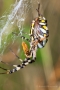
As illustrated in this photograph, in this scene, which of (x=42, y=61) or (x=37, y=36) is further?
(x=42, y=61)

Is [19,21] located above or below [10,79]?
above

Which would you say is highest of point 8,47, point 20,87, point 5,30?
point 5,30

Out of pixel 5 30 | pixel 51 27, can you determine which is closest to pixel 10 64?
pixel 5 30

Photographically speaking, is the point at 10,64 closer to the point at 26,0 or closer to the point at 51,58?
the point at 51,58

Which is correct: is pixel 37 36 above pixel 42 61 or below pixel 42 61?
above

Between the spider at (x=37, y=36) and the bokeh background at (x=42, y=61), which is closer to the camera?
the spider at (x=37, y=36)

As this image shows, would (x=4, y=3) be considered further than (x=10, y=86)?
No

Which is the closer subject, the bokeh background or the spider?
the spider

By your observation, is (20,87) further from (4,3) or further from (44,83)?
(4,3)
